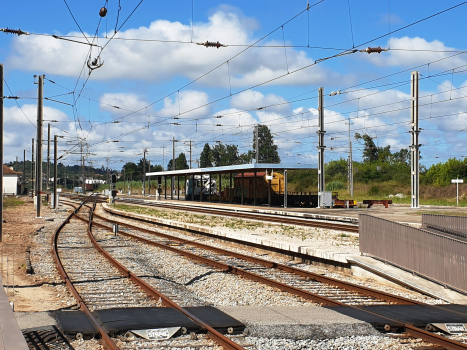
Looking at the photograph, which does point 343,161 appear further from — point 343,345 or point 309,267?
point 343,345

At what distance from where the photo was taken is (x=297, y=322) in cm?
746

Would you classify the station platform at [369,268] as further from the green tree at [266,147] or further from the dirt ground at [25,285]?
the green tree at [266,147]

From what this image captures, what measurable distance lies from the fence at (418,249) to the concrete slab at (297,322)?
9.66 feet

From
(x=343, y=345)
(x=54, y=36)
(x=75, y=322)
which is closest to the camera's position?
(x=343, y=345)

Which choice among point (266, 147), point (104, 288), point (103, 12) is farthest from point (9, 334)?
point (266, 147)

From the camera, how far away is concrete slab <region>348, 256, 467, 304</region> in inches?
377

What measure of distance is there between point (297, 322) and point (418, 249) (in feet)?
14.7

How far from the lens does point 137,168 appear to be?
177 m

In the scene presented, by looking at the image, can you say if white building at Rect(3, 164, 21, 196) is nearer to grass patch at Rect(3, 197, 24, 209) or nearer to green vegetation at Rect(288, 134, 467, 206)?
grass patch at Rect(3, 197, 24, 209)

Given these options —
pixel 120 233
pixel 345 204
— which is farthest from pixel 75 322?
pixel 345 204

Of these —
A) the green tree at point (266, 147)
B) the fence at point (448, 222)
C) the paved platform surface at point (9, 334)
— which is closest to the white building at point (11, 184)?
the green tree at point (266, 147)

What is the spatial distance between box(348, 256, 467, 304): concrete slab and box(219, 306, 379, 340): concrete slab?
2.75m

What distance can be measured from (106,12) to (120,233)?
38.3ft

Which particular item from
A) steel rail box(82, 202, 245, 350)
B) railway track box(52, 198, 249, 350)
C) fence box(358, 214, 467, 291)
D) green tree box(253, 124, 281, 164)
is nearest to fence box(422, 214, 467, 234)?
fence box(358, 214, 467, 291)
